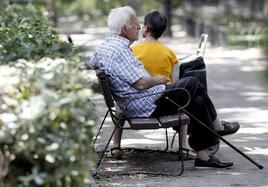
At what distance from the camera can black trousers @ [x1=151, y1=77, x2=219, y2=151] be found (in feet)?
25.4

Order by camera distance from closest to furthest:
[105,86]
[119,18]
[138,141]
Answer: [105,86] < [119,18] < [138,141]

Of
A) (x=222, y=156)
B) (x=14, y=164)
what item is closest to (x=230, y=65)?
(x=222, y=156)

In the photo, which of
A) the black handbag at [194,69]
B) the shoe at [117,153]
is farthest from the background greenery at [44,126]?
the black handbag at [194,69]

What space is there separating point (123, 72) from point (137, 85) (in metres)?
0.17

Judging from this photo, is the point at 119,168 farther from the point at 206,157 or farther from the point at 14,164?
the point at 14,164

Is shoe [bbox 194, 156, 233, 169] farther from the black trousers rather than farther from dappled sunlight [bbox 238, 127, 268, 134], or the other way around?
dappled sunlight [bbox 238, 127, 268, 134]

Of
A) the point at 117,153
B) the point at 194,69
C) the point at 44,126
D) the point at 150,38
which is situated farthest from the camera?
the point at 194,69

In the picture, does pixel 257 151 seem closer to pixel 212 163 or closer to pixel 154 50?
pixel 212 163

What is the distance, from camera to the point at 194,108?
7832 mm

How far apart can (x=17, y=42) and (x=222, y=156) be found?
9.49 feet

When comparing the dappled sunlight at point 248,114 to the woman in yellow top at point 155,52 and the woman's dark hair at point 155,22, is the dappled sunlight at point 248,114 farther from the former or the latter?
the woman's dark hair at point 155,22

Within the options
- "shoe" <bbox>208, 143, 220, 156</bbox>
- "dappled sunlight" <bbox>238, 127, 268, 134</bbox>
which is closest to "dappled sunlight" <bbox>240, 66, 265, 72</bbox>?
"dappled sunlight" <bbox>238, 127, 268, 134</bbox>

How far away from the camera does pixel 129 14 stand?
25.5 ft

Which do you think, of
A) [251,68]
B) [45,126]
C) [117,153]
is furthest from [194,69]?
[251,68]
